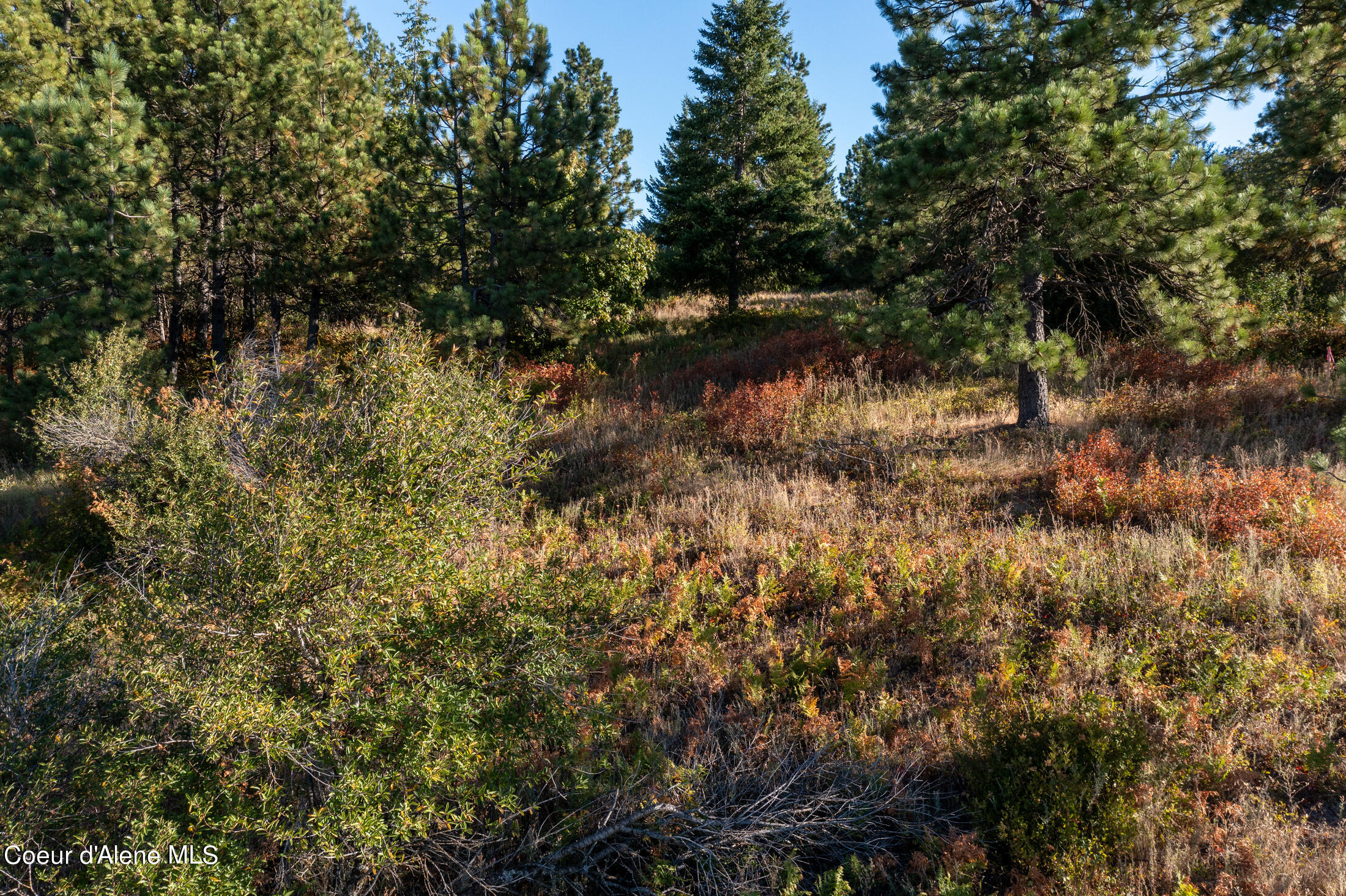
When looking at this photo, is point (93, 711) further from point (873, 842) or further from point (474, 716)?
point (873, 842)

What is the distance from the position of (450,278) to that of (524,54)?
186 inches

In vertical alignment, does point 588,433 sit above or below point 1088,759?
above

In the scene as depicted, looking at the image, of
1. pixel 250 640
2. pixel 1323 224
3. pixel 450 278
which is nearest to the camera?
pixel 250 640

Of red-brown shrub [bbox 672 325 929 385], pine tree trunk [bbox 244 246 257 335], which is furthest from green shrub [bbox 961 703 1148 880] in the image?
pine tree trunk [bbox 244 246 257 335]

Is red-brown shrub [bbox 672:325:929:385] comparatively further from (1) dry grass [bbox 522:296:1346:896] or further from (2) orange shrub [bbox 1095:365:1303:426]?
(2) orange shrub [bbox 1095:365:1303:426]

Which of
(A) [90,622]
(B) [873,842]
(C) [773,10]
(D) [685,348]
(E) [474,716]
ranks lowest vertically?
(B) [873,842]

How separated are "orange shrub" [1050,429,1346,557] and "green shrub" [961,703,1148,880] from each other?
2853 millimetres

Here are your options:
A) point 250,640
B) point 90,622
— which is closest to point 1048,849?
point 250,640

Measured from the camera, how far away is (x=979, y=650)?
461 cm

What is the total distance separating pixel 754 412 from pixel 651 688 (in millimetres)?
5178

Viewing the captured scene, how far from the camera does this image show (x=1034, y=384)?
26.6ft

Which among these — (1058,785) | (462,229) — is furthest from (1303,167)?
(462,229)

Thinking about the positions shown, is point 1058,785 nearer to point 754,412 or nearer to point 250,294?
point 754,412

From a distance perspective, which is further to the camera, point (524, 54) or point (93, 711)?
point (524, 54)
